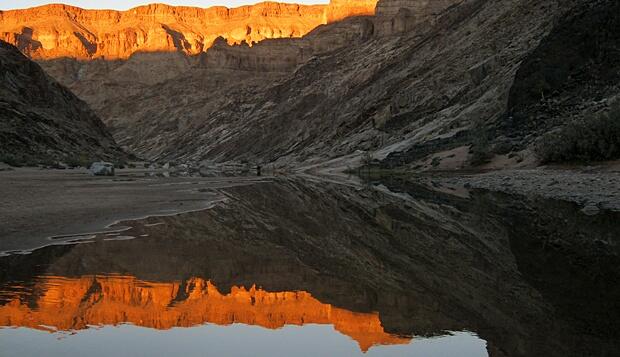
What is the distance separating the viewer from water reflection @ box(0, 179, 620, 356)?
6.08 metres

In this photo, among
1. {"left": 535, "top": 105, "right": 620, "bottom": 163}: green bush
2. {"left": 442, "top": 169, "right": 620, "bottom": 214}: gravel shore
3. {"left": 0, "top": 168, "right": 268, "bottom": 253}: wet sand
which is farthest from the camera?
{"left": 535, "top": 105, "right": 620, "bottom": 163}: green bush

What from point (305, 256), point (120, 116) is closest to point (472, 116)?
point (305, 256)

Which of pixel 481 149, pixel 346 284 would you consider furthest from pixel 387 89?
pixel 346 284

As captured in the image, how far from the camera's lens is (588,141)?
80.8ft

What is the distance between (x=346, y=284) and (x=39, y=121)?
48262 mm

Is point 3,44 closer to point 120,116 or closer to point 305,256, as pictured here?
point 305,256

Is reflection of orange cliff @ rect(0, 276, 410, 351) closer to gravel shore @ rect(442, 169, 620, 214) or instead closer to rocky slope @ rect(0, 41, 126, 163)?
gravel shore @ rect(442, 169, 620, 214)

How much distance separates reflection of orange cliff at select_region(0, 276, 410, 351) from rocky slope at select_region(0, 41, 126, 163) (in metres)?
33.2

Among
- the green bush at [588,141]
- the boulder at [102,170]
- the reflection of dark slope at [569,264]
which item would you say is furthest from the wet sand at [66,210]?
the boulder at [102,170]

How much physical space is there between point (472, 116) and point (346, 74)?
48.7m

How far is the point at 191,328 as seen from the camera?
616 cm

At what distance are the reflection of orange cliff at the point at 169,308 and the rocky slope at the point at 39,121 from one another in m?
33.2

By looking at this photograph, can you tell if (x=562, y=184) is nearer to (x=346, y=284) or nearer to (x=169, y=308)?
(x=346, y=284)

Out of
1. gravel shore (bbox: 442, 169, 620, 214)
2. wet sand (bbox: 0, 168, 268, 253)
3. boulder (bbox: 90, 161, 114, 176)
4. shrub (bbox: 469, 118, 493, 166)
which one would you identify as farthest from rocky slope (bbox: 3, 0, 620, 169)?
boulder (bbox: 90, 161, 114, 176)
